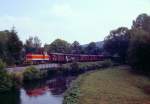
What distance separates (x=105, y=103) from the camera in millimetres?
37344

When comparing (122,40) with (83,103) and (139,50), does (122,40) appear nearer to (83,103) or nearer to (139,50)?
(139,50)

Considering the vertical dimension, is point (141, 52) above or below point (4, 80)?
above

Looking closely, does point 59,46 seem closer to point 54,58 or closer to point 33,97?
point 54,58

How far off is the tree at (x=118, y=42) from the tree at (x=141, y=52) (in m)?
45.9

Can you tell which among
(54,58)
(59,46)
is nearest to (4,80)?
(54,58)

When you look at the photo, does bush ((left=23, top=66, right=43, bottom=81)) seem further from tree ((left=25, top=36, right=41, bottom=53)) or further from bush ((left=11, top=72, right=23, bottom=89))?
tree ((left=25, top=36, right=41, bottom=53))

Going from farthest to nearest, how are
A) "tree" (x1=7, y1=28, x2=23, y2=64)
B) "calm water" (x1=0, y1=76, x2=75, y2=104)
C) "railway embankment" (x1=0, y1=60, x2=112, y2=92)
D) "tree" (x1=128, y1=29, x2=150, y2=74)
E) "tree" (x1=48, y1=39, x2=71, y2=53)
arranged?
"tree" (x1=48, y1=39, x2=71, y2=53), "tree" (x1=7, y1=28, x2=23, y2=64), "tree" (x1=128, y1=29, x2=150, y2=74), "railway embankment" (x1=0, y1=60, x2=112, y2=92), "calm water" (x1=0, y1=76, x2=75, y2=104)

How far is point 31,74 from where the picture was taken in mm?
77938

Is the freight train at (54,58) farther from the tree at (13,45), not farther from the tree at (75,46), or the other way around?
the tree at (75,46)

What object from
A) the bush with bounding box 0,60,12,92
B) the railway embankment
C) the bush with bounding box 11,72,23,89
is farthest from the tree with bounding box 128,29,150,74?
the bush with bounding box 0,60,12,92

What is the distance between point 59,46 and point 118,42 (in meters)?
46.6

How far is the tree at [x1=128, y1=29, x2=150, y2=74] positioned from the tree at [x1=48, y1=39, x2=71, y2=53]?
86.0 meters

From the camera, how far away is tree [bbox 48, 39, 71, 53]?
167 metres

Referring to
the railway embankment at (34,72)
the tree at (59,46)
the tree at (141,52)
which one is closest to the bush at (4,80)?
the railway embankment at (34,72)
